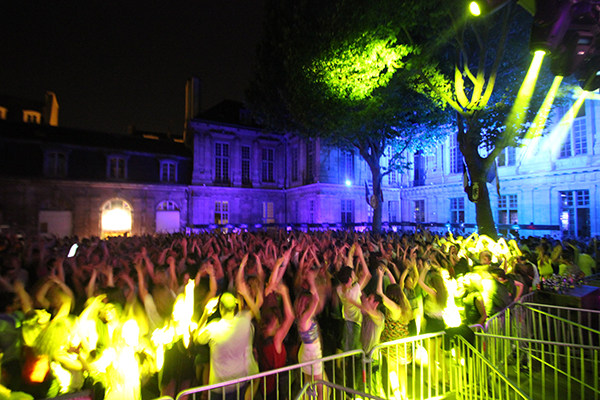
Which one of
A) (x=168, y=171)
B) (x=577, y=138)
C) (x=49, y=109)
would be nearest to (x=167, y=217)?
(x=168, y=171)

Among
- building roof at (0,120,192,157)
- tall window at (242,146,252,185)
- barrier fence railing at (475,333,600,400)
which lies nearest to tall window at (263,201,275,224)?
tall window at (242,146,252,185)

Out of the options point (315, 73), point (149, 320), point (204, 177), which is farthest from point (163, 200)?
point (149, 320)

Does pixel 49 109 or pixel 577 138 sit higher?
pixel 49 109

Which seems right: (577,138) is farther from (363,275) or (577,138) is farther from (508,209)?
(363,275)

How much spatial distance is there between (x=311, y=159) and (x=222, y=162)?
9.19 meters

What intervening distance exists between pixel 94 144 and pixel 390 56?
26205 millimetres

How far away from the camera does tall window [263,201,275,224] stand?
104ft

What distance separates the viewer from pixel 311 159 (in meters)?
28.4

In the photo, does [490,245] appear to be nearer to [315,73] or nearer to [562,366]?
[562,366]

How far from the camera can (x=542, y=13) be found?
4949 mm

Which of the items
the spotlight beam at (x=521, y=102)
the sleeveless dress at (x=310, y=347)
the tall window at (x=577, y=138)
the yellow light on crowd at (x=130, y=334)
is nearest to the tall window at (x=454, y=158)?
the tall window at (x=577, y=138)

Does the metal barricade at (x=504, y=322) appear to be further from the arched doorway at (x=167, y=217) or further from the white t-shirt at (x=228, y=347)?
the arched doorway at (x=167, y=217)

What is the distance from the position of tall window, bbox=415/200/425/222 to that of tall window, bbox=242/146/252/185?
17.1 m

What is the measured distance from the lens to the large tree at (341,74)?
384 inches
